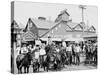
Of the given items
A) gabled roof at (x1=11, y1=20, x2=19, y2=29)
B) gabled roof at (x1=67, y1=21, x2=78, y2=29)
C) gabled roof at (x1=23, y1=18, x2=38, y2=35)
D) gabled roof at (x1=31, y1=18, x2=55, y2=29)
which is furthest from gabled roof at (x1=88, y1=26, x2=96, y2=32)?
gabled roof at (x1=11, y1=20, x2=19, y2=29)

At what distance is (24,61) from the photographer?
20.8 ft

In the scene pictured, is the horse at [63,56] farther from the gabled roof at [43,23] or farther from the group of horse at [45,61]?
the gabled roof at [43,23]

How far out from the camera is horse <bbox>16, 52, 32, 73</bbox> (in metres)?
6.25

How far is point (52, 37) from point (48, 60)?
579 mm

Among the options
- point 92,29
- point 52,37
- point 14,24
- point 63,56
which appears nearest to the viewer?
point 14,24

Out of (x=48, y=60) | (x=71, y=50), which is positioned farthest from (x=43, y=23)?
(x=71, y=50)

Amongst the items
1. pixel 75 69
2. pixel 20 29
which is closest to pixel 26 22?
pixel 20 29

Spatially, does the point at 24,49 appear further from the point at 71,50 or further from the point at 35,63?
the point at 71,50

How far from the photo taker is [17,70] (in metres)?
6.23

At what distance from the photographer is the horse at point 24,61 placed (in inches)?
246

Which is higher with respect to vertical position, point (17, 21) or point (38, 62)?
point (17, 21)

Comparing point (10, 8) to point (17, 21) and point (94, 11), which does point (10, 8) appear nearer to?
point (17, 21)

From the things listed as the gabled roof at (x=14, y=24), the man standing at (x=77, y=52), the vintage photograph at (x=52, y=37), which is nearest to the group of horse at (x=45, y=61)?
the vintage photograph at (x=52, y=37)

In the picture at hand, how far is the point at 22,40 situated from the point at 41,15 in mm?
800
